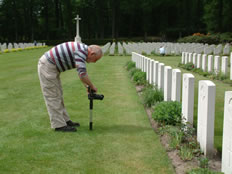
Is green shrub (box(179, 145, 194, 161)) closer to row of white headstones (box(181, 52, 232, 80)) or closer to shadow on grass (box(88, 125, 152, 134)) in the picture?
shadow on grass (box(88, 125, 152, 134))

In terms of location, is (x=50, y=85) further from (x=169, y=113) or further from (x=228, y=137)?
(x=228, y=137)

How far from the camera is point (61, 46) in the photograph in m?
4.62

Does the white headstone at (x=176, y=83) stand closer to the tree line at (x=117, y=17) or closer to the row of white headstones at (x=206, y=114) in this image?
the row of white headstones at (x=206, y=114)

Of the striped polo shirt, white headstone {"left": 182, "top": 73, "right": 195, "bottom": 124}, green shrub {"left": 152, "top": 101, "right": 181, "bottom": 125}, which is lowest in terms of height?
green shrub {"left": 152, "top": 101, "right": 181, "bottom": 125}

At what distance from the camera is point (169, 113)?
16.2 ft

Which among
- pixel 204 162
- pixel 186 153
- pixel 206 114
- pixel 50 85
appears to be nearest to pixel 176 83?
pixel 206 114

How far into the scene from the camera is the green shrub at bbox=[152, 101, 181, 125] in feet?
16.0

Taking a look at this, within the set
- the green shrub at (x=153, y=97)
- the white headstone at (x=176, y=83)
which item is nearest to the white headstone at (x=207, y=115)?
the white headstone at (x=176, y=83)

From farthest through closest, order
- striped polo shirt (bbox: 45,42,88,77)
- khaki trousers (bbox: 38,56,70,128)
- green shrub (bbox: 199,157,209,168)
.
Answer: khaki trousers (bbox: 38,56,70,128) < striped polo shirt (bbox: 45,42,88,77) < green shrub (bbox: 199,157,209,168)

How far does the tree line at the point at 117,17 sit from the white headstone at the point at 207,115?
5471 centimetres

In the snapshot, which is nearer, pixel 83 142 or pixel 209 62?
pixel 83 142

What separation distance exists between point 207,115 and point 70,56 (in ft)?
7.28

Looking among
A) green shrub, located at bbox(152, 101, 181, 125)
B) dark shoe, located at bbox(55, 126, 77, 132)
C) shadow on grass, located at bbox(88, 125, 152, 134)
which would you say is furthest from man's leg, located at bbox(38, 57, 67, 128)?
green shrub, located at bbox(152, 101, 181, 125)

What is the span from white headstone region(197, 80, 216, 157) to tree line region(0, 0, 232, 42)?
54.7 meters
